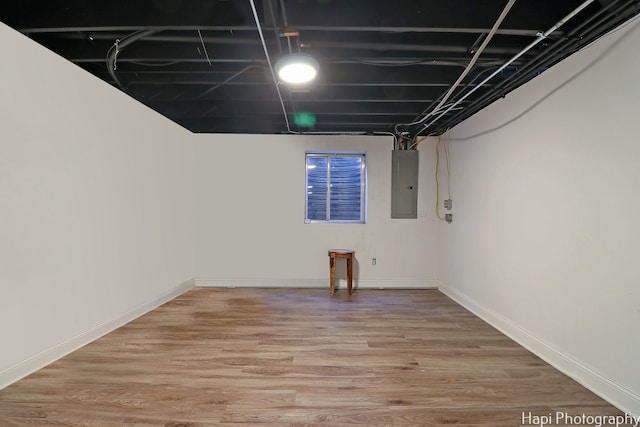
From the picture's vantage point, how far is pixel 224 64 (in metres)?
2.75

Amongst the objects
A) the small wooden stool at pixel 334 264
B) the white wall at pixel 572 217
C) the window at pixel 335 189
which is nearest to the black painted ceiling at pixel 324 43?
the white wall at pixel 572 217

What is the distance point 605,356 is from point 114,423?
9.55 feet

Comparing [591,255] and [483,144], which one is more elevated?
[483,144]

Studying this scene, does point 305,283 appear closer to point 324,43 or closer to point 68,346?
point 68,346

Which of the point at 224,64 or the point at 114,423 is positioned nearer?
the point at 114,423

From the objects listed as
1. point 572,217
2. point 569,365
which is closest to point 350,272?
point 569,365

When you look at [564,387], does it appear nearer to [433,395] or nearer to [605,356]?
[605,356]

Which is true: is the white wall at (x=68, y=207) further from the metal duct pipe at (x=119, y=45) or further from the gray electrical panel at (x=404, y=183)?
the gray electrical panel at (x=404, y=183)

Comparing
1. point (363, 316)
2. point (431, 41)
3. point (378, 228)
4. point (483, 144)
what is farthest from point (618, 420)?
point (378, 228)

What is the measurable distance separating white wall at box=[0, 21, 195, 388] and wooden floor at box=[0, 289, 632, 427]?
0.94ft

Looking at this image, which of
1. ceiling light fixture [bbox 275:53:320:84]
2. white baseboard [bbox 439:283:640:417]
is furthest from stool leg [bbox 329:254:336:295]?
ceiling light fixture [bbox 275:53:320:84]

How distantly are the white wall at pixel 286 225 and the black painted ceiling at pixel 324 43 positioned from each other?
90 centimetres

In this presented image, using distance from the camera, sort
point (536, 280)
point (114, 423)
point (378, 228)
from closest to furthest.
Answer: point (114, 423), point (536, 280), point (378, 228)

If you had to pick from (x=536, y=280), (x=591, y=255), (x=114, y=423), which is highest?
(x=591, y=255)
